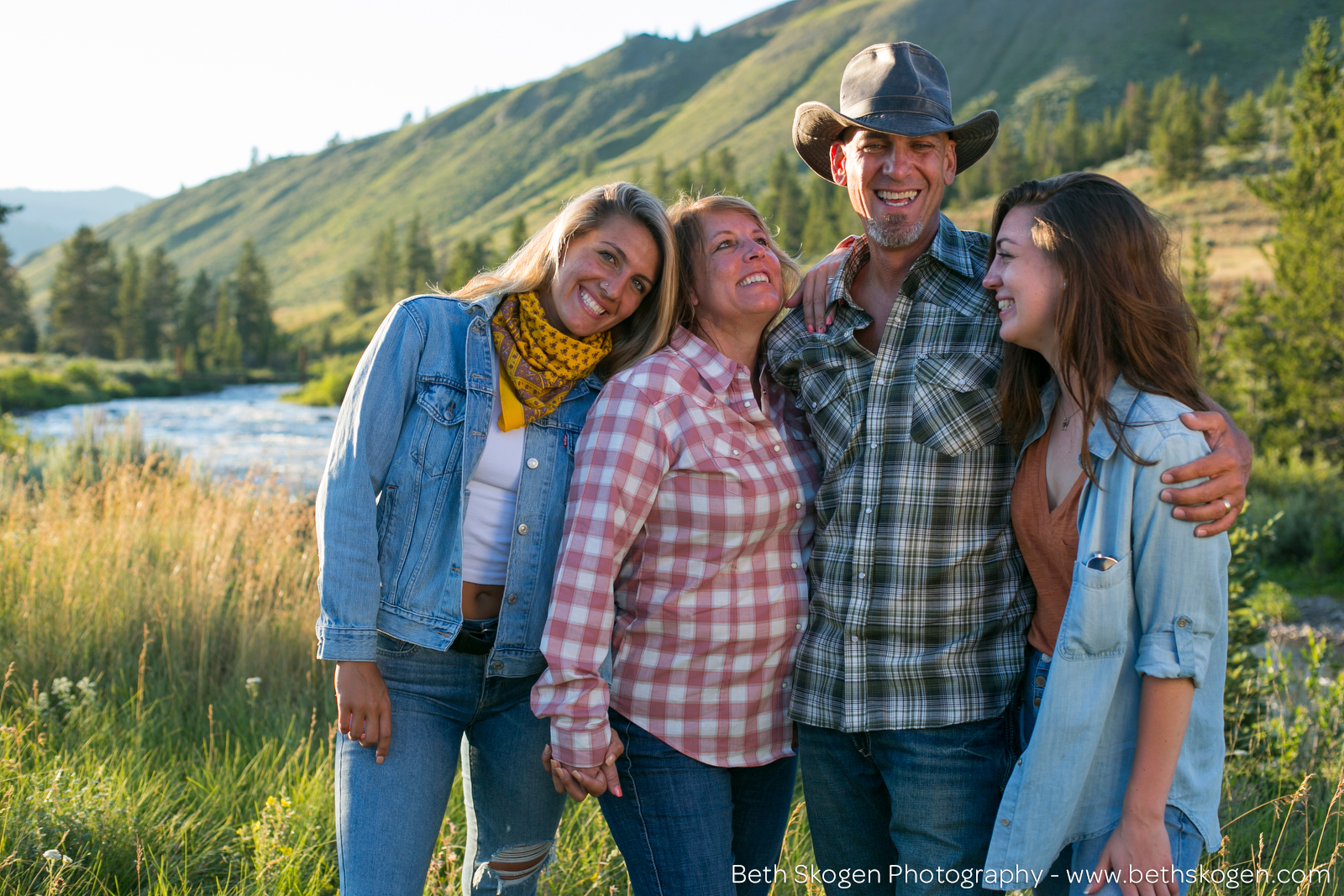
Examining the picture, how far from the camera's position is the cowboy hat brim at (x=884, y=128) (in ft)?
8.41

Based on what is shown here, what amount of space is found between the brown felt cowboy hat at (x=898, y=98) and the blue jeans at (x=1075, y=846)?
1.50 meters

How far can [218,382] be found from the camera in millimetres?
41594

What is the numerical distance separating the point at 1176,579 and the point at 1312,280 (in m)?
15.7

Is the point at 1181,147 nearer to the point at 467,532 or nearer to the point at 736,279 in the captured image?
the point at 736,279

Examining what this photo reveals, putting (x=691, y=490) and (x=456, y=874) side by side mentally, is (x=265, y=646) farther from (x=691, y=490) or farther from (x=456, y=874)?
(x=691, y=490)

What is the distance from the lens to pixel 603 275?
2541mm

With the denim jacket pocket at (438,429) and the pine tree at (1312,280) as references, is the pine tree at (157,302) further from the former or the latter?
the denim jacket pocket at (438,429)

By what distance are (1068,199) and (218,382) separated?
45.3 metres

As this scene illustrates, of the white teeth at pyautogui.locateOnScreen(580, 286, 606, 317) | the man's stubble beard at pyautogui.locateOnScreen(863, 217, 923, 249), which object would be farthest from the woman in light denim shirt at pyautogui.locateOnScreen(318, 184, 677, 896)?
the man's stubble beard at pyautogui.locateOnScreen(863, 217, 923, 249)

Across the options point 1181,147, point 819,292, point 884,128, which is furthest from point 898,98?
point 1181,147

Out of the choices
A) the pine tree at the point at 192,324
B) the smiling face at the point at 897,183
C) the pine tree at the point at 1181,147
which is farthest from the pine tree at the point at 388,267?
the smiling face at the point at 897,183

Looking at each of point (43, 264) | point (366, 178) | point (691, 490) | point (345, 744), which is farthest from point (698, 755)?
point (43, 264)

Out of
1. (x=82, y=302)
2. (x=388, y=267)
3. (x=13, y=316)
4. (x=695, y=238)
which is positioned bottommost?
(x=695, y=238)

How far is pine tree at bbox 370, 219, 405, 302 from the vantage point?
72637 millimetres
